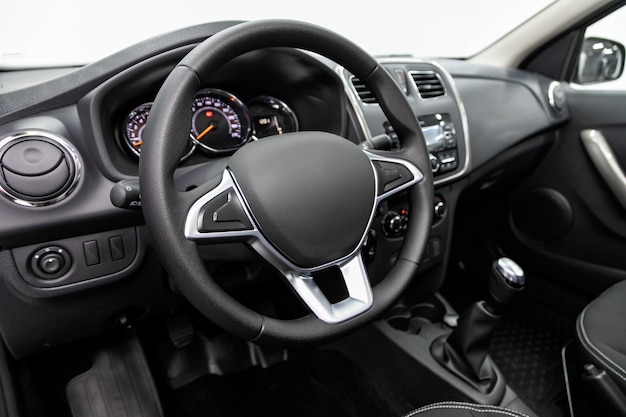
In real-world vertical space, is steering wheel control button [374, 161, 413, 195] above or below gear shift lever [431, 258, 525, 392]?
above

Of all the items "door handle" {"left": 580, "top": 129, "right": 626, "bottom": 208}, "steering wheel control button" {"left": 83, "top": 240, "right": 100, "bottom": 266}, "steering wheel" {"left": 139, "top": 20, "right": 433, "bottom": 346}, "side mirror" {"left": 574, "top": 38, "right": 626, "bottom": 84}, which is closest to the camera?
"steering wheel" {"left": 139, "top": 20, "right": 433, "bottom": 346}

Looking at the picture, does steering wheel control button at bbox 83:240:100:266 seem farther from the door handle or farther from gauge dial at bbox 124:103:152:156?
the door handle

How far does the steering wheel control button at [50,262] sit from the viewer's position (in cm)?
79

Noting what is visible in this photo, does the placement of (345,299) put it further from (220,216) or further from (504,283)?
(504,283)

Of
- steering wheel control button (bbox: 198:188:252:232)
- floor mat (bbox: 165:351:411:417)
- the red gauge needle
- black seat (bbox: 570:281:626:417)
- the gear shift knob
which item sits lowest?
floor mat (bbox: 165:351:411:417)

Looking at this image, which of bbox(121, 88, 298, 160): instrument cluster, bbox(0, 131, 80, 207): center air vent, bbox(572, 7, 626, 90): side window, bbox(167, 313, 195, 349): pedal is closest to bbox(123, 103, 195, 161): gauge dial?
bbox(121, 88, 298, 160): instrument cluster

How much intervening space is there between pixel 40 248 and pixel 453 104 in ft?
3.62

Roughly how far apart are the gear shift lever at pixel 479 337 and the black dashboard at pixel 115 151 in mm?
239

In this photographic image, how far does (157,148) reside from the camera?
1.92ft

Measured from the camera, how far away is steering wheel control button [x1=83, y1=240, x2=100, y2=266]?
831mm

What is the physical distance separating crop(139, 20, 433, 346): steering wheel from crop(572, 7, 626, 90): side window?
1.20m

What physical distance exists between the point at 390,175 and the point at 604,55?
1297mm

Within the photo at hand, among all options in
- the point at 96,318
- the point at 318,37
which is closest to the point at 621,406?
the point at 318,37

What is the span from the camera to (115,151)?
33.3 inches
